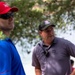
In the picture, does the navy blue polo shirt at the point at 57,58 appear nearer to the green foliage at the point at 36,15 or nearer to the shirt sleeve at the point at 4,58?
the shirt sleeve at the point at 4,58

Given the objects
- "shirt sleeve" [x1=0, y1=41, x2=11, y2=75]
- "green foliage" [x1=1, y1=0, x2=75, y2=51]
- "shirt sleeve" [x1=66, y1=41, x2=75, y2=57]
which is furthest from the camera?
"green foliage" [x1=1, y1=0, x2=75, y2=51]

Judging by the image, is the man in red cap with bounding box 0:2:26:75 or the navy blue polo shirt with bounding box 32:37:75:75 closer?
the man in red cap with bounding box 0:2:26:75

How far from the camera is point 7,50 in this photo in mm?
1903

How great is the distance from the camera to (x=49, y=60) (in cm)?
353

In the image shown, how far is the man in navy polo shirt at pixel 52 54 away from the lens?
3457 millimetres

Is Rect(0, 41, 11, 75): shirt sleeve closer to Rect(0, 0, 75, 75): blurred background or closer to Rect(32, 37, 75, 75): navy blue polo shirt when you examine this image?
Rect(32, 37, 75, 75): navy blue polo shirt

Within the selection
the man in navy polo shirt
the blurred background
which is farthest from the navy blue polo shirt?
the blurred background

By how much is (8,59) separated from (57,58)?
1.63 metres

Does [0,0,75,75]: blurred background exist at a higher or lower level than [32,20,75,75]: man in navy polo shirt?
lower

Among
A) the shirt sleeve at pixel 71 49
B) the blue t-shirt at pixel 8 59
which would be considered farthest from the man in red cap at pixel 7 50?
the shirt sleeve at pixel 71 49

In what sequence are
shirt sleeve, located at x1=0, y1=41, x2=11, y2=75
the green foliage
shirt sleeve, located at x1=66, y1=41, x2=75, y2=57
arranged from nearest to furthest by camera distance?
1. shirt sleeve, located at x1=0, y1=41, x2=11, y2=75
2. shirt sleeve, located at x1=66, y1=41, x2=75, y2=57
3. the green foliage

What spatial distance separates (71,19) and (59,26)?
0.38 m

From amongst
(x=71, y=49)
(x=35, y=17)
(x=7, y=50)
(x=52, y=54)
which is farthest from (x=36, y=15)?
(x=7, y=50)

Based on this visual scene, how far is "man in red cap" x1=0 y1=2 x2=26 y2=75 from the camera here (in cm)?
189
